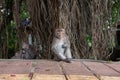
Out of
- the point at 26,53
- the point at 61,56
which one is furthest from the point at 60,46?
the point at 26,53

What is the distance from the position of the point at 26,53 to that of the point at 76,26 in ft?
2.80

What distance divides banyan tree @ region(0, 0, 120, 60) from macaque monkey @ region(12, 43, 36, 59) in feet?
0.37

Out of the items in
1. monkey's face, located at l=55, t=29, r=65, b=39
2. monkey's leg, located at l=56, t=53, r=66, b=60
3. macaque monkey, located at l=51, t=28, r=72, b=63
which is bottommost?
monkey's leg, located at l=56, t=53, r=66, b=60

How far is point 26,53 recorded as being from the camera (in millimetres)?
5215

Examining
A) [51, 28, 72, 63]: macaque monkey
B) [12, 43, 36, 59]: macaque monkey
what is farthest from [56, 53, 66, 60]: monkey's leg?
[12, 43, 36, 59]: macaque monkey

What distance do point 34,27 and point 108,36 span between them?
3.72 ft

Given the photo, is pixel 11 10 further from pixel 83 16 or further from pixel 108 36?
pixel 108 36

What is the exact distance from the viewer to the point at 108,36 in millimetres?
5438

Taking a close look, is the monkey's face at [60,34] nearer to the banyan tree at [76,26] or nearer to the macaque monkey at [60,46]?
the macaque monkey at [60,46]

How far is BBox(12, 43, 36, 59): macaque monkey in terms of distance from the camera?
5.16m

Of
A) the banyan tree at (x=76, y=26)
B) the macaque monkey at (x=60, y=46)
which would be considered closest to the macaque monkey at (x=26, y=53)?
the banyan tree at (x=76, y=26)

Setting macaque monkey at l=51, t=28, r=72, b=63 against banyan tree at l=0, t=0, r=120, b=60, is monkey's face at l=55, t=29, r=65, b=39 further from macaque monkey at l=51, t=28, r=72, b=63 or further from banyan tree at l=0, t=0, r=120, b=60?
banyan tree at l=0, t=0, r=120, b=60

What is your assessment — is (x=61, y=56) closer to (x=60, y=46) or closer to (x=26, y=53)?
(x=60, y=46)

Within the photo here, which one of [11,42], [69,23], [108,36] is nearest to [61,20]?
[69,23]
